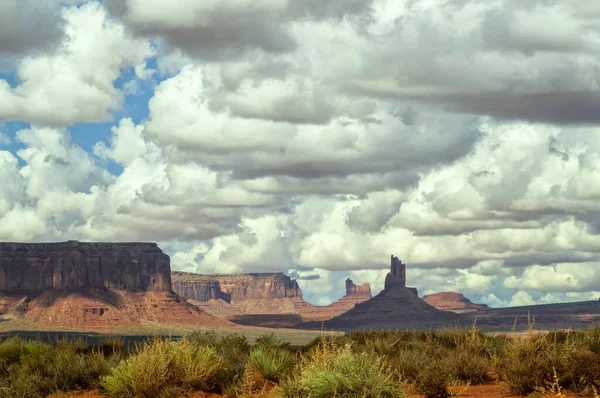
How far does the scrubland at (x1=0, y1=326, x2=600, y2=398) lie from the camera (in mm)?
19234

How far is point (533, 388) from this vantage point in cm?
2175

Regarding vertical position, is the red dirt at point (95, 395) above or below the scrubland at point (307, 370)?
below

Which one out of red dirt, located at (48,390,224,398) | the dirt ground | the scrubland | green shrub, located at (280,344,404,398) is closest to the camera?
green shrub, located at (280,344,404,398)

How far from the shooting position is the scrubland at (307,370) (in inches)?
757

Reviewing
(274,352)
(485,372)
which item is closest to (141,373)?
(274,352)

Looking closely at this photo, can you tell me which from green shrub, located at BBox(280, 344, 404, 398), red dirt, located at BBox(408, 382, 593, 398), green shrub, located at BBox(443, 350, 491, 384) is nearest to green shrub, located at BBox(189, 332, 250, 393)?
green shrub, located at BBox(280, 344, 404, 398)

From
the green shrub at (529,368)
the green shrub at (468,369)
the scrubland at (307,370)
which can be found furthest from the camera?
the green shrub at (468,369)

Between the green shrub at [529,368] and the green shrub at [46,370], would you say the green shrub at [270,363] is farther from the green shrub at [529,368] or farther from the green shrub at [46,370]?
the green shrub at [529,368]

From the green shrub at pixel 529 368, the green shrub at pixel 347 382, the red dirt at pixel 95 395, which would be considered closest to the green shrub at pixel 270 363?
the red dirt at pixel 95 395

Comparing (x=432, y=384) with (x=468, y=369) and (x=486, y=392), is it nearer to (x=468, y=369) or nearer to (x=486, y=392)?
(x=486, y=392)

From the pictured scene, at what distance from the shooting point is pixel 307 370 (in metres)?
19.6

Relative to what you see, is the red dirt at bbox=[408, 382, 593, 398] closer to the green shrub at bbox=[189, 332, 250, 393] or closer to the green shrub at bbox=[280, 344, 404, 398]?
the green shrub at bbox=[280, 344, 404, 398]

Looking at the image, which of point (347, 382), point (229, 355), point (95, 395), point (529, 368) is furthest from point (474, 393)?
point (95, 395)

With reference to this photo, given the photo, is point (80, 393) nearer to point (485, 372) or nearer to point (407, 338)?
point (485, 372)
